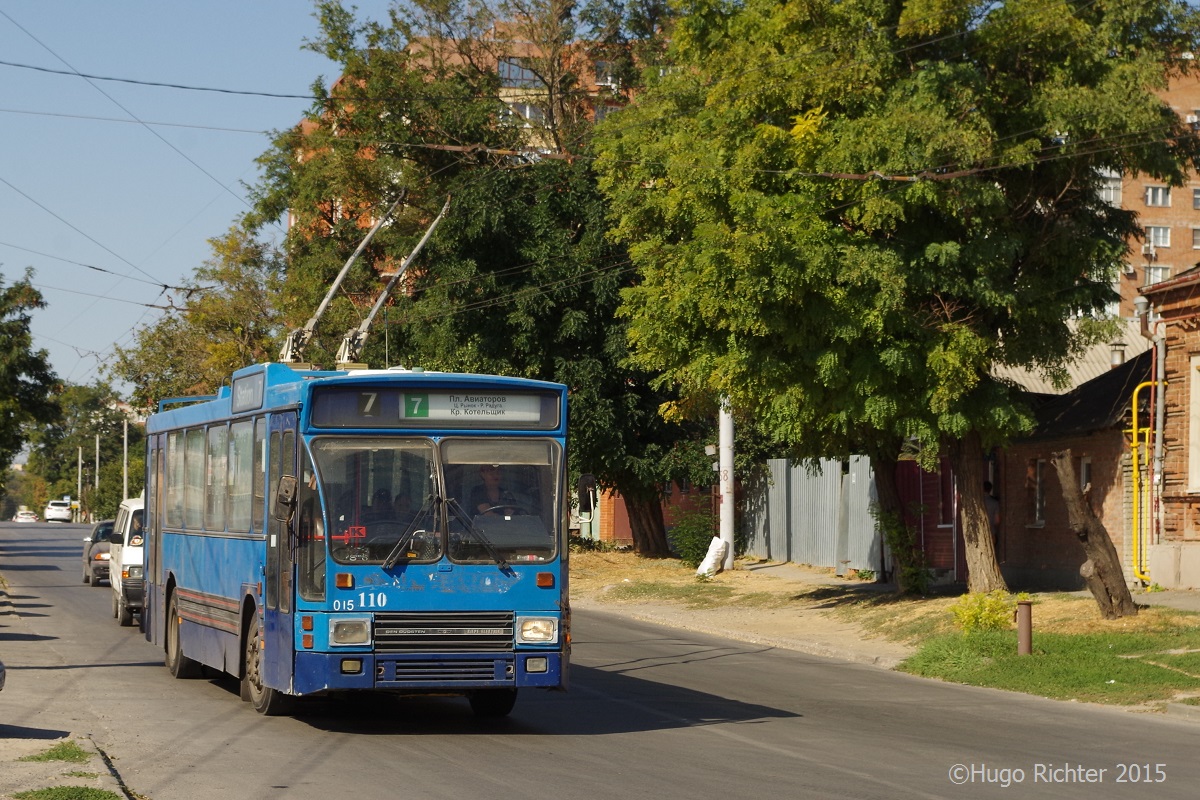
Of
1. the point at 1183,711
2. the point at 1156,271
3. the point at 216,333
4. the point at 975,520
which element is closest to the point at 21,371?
the point at 216,333

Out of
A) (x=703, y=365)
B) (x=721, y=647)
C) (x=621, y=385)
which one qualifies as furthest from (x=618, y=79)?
(x=721, y=647)

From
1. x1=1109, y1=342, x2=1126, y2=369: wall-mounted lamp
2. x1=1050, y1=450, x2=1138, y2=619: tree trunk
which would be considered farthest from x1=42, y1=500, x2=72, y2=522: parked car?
x1=1050, y1=450, x2=1138, y2=619: tree trunk

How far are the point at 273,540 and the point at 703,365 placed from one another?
12399 mm

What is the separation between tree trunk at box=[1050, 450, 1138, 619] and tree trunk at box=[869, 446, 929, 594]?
19.9ft

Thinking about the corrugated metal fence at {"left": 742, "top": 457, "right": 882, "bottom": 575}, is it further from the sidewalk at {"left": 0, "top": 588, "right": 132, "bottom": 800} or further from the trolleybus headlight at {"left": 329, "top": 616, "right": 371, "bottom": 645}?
the trolleybus headlight at {"left": 329, "top": 616, "right": 371, "bottom": 645}

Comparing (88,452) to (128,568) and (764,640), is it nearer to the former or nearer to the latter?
(128,568)

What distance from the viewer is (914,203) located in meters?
21.7

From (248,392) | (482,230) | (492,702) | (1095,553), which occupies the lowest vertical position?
(492,702)

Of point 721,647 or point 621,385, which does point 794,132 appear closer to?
point 721,647

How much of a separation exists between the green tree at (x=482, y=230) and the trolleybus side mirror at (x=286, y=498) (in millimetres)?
21506

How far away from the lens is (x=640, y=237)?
28.1 meters

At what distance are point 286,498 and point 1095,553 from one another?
1199 centimetres

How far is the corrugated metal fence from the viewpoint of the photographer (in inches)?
1341

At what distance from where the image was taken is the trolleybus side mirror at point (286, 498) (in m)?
11.8
